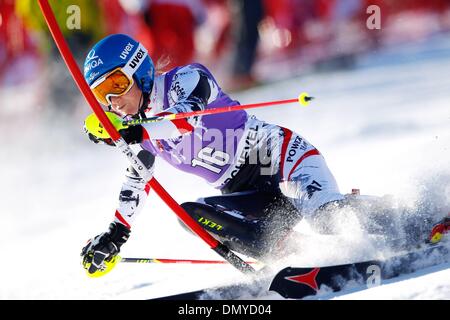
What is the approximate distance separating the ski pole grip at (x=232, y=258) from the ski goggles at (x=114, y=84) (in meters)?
1.03

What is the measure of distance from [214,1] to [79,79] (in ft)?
26.3

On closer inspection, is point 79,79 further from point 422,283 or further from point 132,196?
point 422,283

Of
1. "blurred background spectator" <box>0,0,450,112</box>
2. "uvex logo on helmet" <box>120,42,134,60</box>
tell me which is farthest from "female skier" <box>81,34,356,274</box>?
"blurred background spectator" <box>0,0,450,112</box>

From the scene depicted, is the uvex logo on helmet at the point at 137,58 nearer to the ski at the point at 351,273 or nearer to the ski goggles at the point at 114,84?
the ski goggles at the point at 114,84

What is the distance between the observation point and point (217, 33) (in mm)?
12484

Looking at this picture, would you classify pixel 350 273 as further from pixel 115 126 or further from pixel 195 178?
pixel 195 178

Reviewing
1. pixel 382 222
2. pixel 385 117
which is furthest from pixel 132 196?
pixel 385 117

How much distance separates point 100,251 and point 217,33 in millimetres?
7886

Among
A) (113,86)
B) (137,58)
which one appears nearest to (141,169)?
(113,86)

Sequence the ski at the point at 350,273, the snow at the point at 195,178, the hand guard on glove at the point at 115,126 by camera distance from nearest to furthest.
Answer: the hand guard on glove at the point at 115,126
the ski at the point at 350,273
the snow at the point at 195,178

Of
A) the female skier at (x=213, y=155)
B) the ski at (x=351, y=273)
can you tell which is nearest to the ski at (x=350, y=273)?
the ski at (x=351, y=273)

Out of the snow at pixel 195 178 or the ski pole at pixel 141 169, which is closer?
the ski pole at pixel 141 169

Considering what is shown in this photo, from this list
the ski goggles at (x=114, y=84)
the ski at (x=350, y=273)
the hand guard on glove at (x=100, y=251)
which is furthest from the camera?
the hand guard on glove at (x=100, y=251)

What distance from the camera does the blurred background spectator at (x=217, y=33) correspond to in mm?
11578
